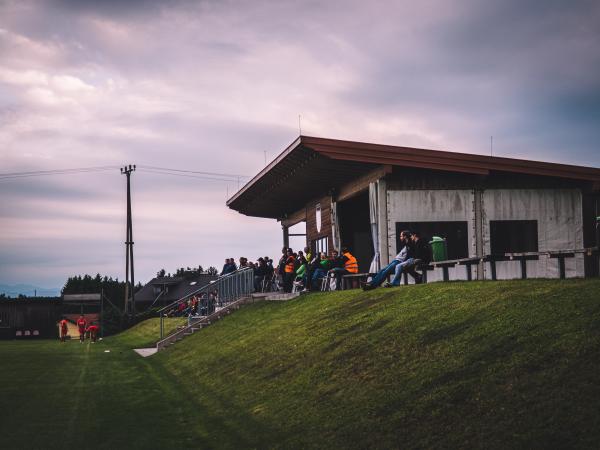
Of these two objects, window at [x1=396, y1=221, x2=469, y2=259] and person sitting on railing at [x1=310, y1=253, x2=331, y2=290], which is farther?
window at [x1=396, y1=221, x2=469, y2=259]

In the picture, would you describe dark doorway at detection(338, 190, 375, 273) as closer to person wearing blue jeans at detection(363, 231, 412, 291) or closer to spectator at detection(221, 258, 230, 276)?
spectator at detection(221, 258, 230, 276)

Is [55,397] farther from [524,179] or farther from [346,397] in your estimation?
[524,179]

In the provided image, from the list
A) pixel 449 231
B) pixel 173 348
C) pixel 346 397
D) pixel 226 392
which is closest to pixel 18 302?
pixel 173 348

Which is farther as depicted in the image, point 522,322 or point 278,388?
point 278,388

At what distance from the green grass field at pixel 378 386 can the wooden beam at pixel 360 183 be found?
6.65 metres

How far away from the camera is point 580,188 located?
27.3 metres

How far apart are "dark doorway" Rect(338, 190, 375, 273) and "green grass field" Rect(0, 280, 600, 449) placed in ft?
39.5

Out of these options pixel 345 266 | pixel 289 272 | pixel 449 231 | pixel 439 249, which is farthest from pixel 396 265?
pixel 289 272

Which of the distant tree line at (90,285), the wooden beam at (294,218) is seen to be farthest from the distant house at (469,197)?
the distant tree line at (90,285)

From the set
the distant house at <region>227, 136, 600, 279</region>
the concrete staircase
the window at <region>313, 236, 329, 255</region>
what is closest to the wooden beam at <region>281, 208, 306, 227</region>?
the window at <region>313, 236, 329, 255</region>

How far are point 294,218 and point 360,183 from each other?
11858mm

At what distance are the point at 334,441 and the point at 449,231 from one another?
18.0 m

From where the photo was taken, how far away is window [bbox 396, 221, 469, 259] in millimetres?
26562

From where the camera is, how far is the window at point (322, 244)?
3311 cm
